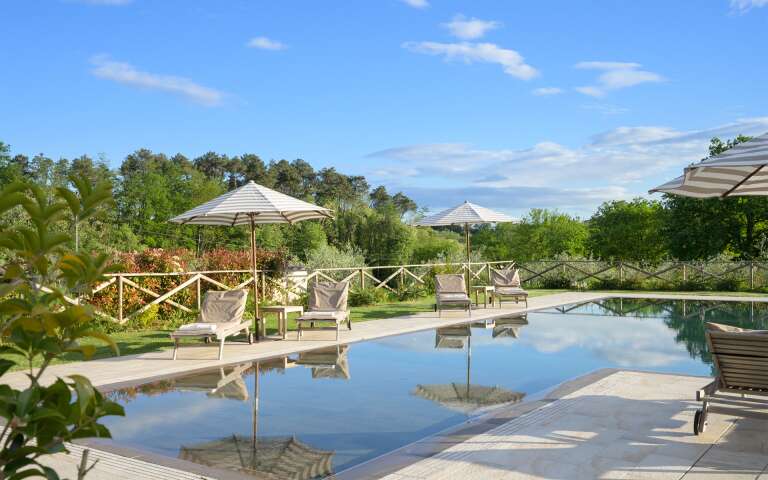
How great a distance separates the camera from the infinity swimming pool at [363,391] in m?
4.88

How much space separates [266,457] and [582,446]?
230 cm

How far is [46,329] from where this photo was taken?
140 cm

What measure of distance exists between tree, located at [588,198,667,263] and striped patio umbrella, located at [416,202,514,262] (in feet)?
80.5

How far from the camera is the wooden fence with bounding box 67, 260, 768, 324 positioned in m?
11.5

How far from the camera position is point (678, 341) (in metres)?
10.3

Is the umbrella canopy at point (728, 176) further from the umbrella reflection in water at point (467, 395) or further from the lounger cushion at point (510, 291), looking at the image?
the lounger cushion at point (510, 291)


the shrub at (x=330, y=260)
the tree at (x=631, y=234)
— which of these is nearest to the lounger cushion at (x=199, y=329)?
the shrub at (x=330, y=260)

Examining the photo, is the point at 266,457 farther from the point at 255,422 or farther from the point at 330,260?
the point at 330,260

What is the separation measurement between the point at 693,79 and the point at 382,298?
1044cm

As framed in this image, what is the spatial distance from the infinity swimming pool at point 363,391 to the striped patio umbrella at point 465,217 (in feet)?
11.6

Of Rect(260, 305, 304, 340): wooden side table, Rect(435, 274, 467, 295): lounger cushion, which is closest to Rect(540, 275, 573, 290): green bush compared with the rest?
Rect(435, 274, 467, 295): lounger cushion

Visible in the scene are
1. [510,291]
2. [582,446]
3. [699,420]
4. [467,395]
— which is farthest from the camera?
[510,291]

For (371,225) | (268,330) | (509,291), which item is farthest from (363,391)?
(371,225)

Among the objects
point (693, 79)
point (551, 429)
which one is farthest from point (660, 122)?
point (551, 429)
